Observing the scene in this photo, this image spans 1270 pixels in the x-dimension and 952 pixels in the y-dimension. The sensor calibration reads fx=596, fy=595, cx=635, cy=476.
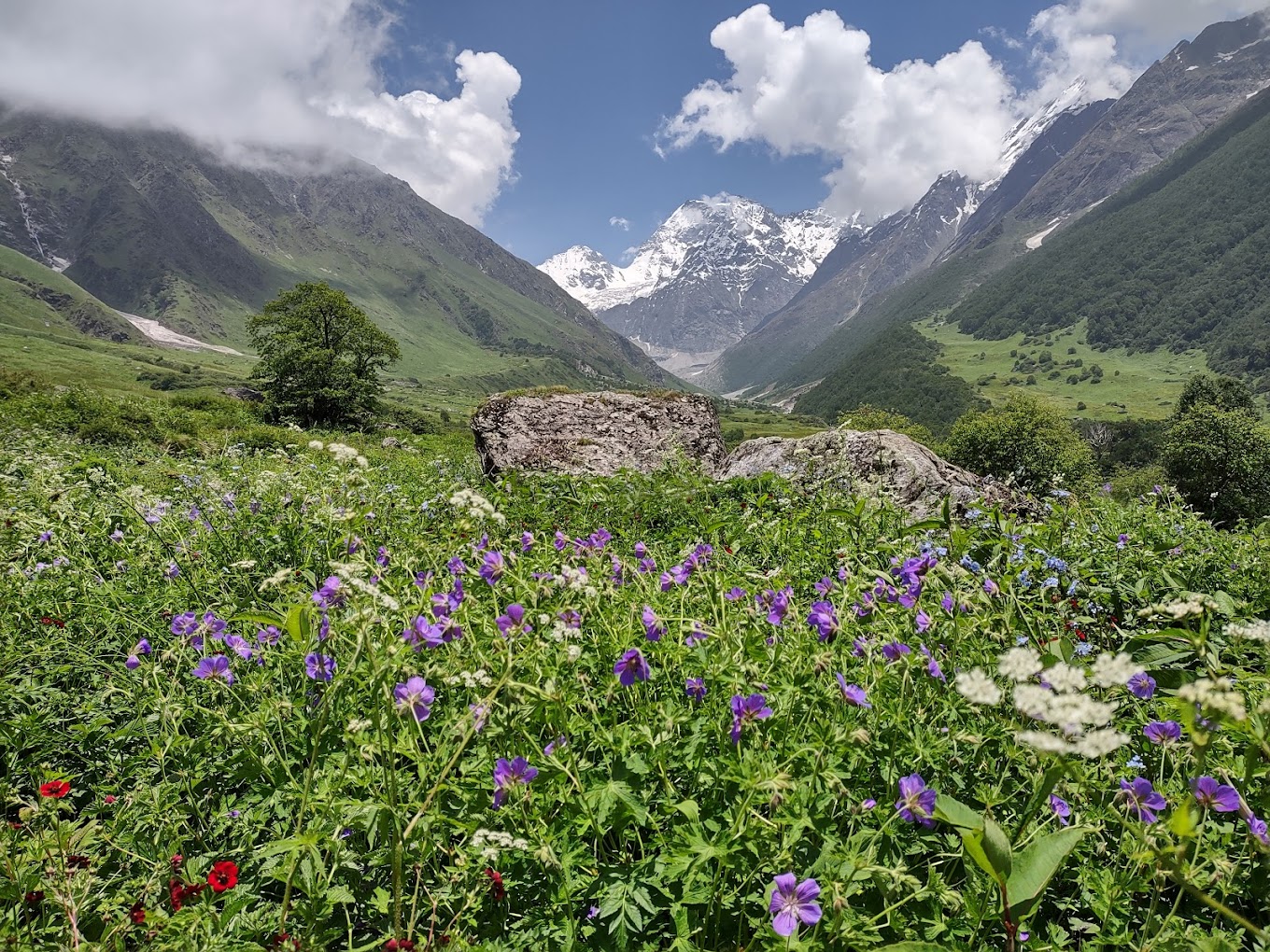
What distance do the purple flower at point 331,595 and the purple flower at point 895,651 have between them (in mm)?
2611

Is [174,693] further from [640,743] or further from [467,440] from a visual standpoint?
[467,440]

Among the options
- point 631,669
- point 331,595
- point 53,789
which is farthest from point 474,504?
point 53,789

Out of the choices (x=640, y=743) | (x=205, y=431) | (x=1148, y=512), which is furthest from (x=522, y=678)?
(x=205, y=431)

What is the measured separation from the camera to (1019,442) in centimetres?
6800

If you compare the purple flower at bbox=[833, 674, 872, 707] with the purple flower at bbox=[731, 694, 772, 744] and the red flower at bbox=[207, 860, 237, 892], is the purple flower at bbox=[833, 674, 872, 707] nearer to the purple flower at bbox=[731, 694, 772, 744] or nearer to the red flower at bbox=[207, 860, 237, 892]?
the purple flower at bbox=[731, 694, 772, 744]

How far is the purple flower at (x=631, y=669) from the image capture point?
2.87 metres

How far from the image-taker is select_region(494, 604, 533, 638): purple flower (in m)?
3.08

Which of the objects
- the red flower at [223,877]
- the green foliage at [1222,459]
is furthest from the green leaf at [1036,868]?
the green foliage at [1222,459]

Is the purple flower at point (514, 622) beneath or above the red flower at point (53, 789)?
above

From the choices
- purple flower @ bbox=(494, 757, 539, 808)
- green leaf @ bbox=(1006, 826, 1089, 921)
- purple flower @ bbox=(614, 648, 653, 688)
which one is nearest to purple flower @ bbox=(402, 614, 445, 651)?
purple flower @ bbox=(494, 757, 539, 808)

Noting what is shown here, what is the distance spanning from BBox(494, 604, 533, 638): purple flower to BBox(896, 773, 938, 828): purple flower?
1.84 metres

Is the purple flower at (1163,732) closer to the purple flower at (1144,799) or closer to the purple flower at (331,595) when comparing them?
the purple flower at (1144,799)

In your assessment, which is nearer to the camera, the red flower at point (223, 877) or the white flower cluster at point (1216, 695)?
the white flower cluster at point (1216, 695)

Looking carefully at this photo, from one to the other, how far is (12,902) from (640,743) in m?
2.85
